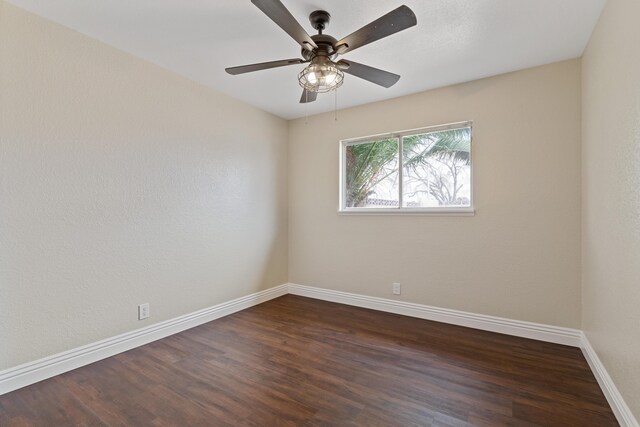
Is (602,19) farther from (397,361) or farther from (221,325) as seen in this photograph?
(221,325)

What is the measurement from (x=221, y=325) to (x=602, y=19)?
3.81m

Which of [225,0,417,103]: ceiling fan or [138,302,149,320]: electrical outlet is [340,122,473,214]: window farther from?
[138,302,149,320]: electrical outlet

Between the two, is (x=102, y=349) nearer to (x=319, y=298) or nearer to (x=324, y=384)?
(x=324, y=384)

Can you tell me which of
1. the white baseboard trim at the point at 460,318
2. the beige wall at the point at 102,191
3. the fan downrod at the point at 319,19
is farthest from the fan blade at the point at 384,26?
the white baseboard trim at the point at 460,318

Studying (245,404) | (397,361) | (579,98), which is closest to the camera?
(245,404)

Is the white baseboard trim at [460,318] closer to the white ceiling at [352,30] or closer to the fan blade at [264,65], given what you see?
the white ceiling at [352,30]

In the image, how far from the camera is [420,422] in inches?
63.4

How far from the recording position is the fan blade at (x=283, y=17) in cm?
145

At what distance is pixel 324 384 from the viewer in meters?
1.96

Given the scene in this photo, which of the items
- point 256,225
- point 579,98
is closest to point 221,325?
point 256,225

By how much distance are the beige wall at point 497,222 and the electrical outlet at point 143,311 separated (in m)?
2.06

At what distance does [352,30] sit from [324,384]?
2432 mm

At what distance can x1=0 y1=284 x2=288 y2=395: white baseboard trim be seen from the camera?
6.29 ft

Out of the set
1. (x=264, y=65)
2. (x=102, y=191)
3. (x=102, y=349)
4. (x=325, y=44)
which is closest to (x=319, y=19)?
(x=325, y=44)
